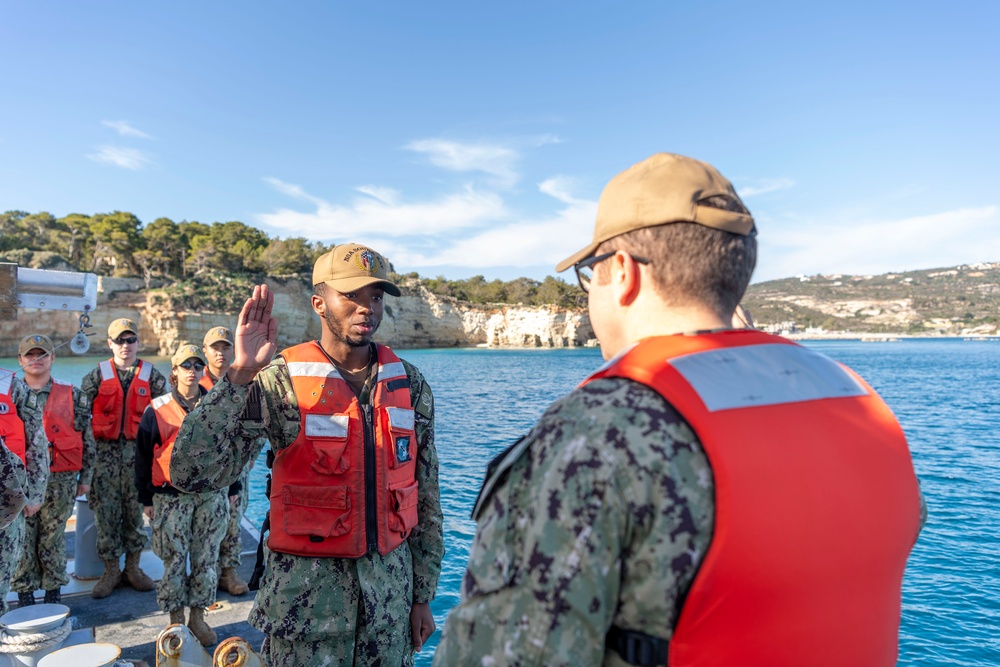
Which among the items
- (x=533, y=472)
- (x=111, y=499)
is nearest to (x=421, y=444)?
(x=533, y=472)

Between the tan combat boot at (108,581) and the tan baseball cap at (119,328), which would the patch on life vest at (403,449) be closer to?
the tan combat boot at (108,581)

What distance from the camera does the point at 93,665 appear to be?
3184 mm

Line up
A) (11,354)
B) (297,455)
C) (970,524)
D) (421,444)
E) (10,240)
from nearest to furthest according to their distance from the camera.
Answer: (297,455), (421,444), (970,524), (11,354), (10,240)

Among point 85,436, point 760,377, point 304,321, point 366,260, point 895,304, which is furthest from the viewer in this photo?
point 895,304

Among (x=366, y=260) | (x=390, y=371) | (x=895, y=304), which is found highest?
(x=895, y=304)

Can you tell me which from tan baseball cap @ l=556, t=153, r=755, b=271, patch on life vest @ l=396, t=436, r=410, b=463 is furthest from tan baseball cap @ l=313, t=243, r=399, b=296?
tan baseball cap @ l=556, t=153, r=755, b=271

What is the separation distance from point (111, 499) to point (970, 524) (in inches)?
528

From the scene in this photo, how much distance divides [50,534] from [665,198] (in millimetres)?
6032

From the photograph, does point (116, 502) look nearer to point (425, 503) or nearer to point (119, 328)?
point (119, 328)

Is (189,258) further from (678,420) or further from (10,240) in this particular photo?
(678,420)

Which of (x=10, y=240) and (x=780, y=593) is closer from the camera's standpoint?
(x=780, y=593)

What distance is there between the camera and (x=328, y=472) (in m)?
2.59

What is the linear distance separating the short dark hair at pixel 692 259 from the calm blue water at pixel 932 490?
6.16 meters

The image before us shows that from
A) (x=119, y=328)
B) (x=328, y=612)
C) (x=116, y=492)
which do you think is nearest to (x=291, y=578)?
(x=328, y=612)
